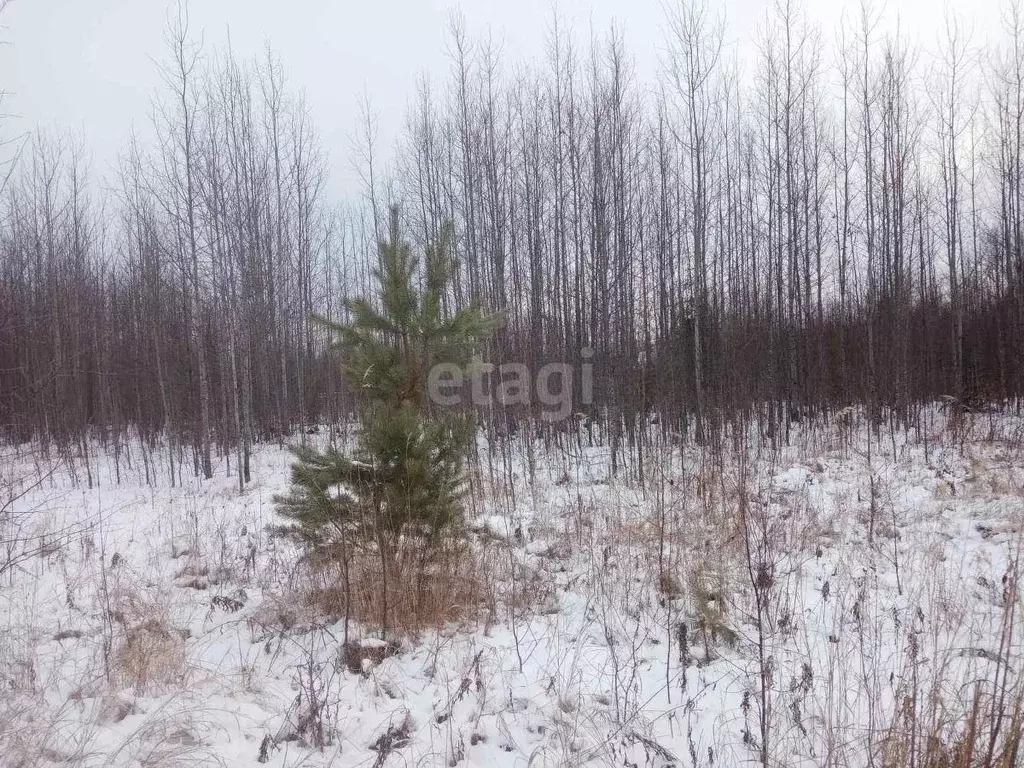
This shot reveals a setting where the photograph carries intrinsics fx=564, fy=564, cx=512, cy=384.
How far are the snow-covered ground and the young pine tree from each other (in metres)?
0.71

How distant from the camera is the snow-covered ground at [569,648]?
2525 millimetres

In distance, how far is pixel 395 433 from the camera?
12.6ft

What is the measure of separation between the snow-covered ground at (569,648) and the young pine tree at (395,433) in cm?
71

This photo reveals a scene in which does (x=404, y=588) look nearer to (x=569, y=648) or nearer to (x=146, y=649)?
(x=569, y=648)

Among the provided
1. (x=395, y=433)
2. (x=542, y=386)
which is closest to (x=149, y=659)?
(x=395, y=433)

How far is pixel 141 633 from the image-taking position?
139 inches

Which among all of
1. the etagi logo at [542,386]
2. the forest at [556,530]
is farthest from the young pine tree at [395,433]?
the etagi logo at [542,386]

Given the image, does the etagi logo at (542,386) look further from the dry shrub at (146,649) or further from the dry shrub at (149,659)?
the dry shrub at (149,659)

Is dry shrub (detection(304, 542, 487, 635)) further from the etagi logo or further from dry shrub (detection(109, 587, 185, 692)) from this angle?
the etagi logo

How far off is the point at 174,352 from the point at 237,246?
4.77 m

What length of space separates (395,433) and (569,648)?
1.77 metres

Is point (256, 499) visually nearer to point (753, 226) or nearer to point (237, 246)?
point (237, 246)

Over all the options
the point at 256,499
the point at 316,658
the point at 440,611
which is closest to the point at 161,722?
the point at 316,658

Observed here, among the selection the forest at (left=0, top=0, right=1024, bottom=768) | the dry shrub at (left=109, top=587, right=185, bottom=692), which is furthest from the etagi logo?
the dry shrub at (left=109, top=587, right=185, bottom=692)
